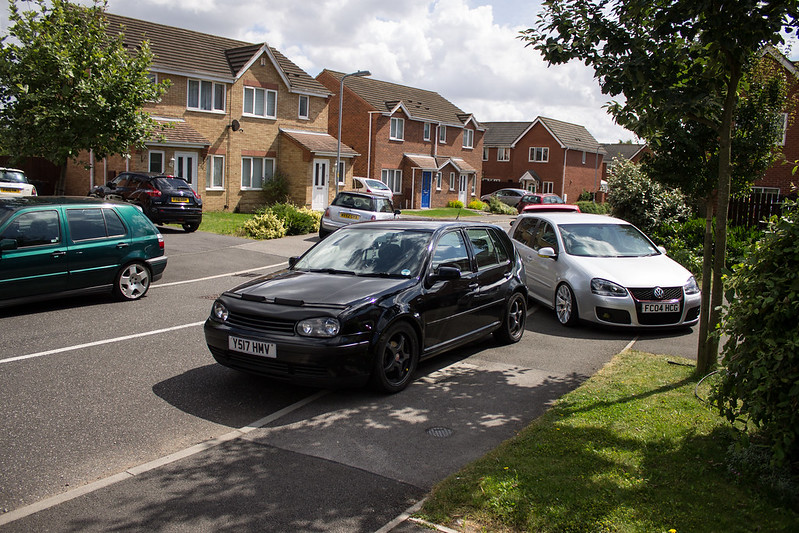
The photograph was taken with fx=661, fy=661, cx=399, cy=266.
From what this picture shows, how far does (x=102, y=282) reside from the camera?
10.4 metres

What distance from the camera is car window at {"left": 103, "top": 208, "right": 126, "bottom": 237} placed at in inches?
417

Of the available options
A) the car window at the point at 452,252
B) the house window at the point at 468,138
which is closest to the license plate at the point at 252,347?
the car window at the point at 452,252

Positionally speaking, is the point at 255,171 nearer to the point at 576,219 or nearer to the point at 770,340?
the point at 576,219

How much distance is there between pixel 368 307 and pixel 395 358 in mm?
657

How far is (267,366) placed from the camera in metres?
6.05

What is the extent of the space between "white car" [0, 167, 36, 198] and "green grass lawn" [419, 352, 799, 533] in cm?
1870

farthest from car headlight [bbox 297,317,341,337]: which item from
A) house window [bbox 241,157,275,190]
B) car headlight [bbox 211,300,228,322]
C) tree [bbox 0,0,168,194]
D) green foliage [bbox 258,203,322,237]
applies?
house window [bbox 241,157,275,190]

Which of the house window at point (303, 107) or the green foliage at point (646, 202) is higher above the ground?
the house window at point (303, 107)

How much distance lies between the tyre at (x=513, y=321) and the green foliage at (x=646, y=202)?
1140 cm

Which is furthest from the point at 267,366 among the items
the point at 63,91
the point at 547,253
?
the point at 63,91

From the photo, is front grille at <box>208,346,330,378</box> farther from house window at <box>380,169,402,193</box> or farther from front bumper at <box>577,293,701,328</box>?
house window at <box>380,169,402,193</box>

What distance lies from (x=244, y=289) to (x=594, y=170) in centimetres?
6516

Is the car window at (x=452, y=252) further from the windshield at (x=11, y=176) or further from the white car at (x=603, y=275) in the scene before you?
the windshield at (x=11, y=176)

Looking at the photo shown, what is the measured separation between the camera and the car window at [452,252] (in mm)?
7512
